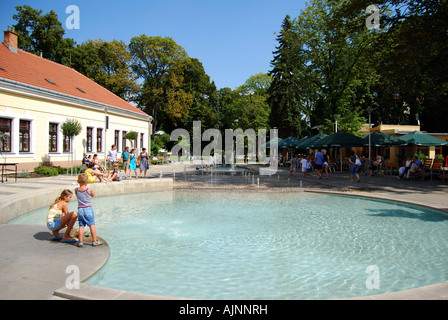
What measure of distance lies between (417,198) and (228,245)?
9074mm

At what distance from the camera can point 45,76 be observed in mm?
23812

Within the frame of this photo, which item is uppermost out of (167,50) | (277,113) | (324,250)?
(167,50)

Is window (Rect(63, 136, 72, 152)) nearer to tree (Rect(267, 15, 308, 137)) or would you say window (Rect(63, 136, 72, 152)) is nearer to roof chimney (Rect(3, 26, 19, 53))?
roof chimney (Rect(3, 26, 19, 53))

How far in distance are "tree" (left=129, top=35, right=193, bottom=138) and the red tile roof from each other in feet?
38.3

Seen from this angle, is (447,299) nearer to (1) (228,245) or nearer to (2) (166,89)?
(1) (228,245)

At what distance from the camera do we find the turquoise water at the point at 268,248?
4.66 m

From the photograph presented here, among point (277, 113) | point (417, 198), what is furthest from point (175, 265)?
point (277, 113)

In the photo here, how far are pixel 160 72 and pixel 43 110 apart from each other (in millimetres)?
25525

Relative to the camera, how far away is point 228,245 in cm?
662

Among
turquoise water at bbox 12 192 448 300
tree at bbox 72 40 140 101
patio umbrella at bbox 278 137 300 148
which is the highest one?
tree at bbox 72 40 140 101

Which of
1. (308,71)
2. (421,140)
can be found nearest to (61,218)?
(421,140)

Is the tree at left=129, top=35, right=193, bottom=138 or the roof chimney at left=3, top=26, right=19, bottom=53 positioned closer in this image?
the roof chimney at left=3, top=26, right=19, bottom=53

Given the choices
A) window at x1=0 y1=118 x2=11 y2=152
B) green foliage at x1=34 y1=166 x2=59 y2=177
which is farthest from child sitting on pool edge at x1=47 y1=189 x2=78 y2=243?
window at x1=0 y1=118 x2=11 y2=152

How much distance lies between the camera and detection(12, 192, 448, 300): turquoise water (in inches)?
183
